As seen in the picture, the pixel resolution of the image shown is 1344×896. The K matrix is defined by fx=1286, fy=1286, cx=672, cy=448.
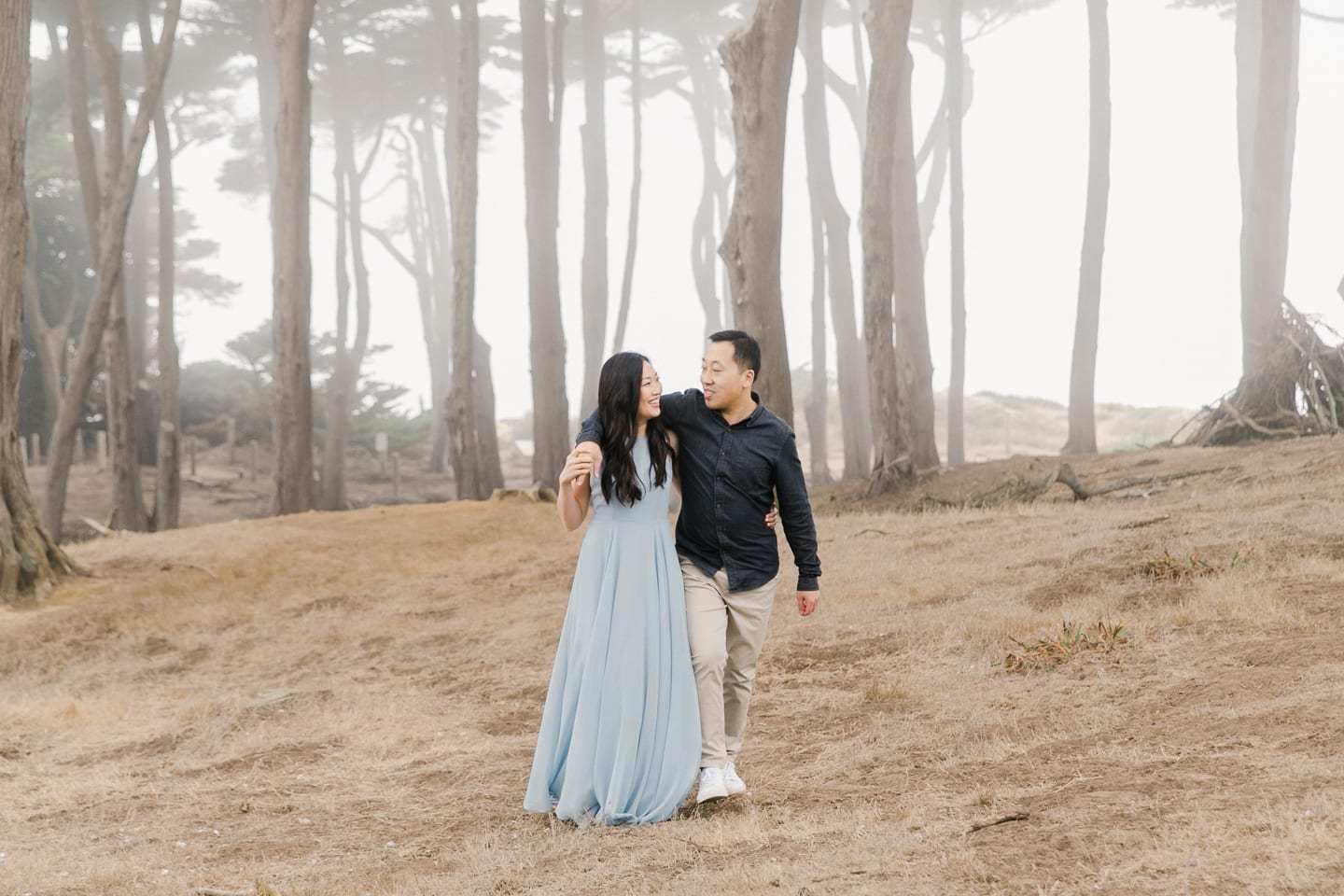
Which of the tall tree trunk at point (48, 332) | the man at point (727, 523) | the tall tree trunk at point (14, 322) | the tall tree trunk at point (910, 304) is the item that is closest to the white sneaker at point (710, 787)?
the man at point (727, 523)

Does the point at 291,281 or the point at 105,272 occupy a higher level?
the point at 105,272

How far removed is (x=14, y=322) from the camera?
11.8 meters

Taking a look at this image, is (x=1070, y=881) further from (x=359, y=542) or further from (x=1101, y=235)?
(x=1101, y=235)

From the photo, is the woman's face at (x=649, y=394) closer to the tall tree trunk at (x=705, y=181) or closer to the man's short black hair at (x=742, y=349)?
the man's short black hair at (x=742, y=349)

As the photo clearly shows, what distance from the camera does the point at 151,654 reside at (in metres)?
10.1

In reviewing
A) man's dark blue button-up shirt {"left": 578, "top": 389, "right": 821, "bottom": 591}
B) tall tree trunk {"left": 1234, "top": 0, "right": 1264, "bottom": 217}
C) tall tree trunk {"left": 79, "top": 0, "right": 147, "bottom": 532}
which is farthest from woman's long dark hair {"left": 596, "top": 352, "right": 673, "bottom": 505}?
tall tree trunk {"left": 1234, "top": 0, "right": 1264, "bottom": 217}

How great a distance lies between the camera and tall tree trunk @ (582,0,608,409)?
84.3ft

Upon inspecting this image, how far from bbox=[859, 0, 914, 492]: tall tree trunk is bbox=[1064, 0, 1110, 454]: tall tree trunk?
3864 mm

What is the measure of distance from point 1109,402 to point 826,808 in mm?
36924

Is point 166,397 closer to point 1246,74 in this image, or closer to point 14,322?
point 14,322

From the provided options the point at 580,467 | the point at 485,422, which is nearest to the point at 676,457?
the point at 580,467

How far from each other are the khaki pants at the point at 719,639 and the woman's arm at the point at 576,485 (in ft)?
1.57

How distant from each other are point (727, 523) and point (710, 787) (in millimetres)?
975

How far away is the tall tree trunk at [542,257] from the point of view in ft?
64.4
